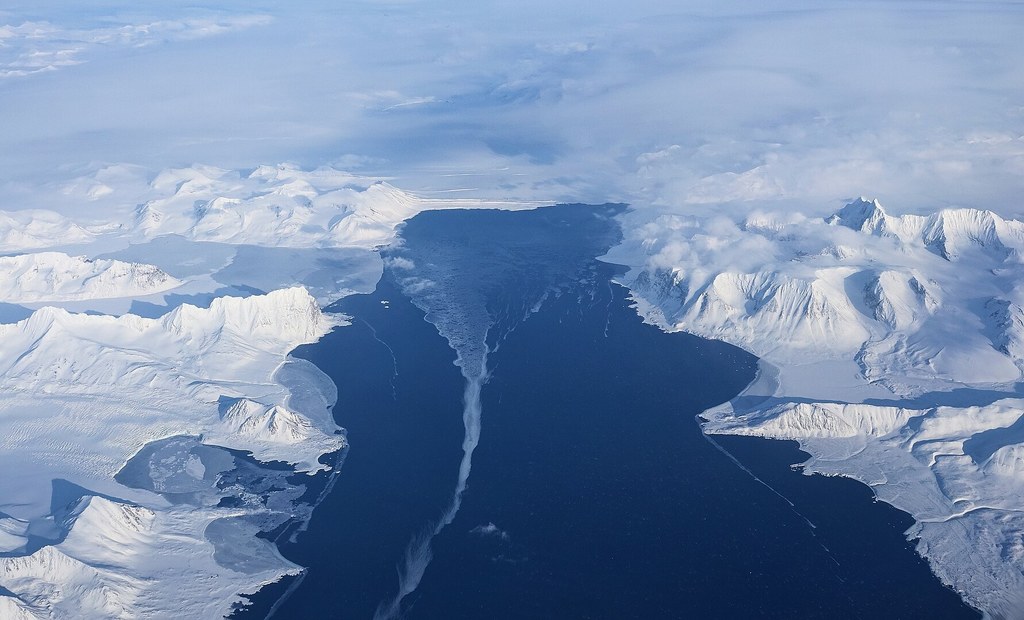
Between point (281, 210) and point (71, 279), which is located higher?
point (71, 279)

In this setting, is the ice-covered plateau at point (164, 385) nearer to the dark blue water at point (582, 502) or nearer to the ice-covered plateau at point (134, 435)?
the ice-covered plateau at point (134, 435)

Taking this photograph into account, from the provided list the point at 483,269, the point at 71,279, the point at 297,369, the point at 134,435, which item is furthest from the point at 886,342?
the point at 71,279

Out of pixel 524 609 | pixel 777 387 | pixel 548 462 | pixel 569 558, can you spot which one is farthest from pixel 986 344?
pixel 524 609

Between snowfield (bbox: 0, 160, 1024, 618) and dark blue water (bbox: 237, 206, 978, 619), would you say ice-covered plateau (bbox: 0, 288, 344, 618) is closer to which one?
snowfield (bbox: 0, 160, 1024, 618)

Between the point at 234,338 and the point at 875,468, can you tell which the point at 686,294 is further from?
the point at 234,338

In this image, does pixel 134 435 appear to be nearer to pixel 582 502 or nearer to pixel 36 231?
pixel 582 502

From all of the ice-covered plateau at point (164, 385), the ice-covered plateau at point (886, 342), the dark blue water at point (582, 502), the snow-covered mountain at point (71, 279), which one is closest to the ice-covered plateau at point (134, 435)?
the ice-covered plateau at point (164, 385)

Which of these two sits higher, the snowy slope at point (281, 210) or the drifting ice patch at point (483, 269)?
the snowy slope at point (281, 210)
